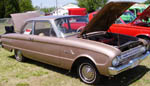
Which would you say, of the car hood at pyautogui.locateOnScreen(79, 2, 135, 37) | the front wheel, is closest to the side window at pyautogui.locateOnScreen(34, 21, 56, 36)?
the car hood at pyautogui.locateOnScreen(79, 2, 135, 37)

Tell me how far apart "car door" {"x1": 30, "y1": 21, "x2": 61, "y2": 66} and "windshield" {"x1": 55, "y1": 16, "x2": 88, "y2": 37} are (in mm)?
223

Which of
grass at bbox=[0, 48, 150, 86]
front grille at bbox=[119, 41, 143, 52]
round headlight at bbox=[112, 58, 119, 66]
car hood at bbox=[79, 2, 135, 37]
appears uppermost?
car hood at bbox=[79, 2, 135, 37]

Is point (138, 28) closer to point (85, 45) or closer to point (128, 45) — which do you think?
point (128, 45)

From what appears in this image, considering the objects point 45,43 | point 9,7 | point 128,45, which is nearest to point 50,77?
point 45,43

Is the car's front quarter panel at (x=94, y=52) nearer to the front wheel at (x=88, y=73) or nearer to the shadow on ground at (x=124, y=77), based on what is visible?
the front wheel at (x=88, y=73)

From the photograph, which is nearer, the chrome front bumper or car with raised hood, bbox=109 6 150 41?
the chrome front bumper

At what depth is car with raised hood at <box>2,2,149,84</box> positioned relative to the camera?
148 inches

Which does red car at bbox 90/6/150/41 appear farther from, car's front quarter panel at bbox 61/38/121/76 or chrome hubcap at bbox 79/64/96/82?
chrome hubcap at bbox 79/64/96/82

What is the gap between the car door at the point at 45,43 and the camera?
15.1 feet

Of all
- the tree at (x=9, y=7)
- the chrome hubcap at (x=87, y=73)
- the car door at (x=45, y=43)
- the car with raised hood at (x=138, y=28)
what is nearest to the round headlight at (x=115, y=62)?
the chrome hubcap at (x=87, y=73)

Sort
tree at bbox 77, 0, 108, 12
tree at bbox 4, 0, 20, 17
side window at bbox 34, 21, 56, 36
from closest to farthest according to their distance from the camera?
1. side window at bbox 34, 21, 56, 36
2. tree at bbox 4, 0, 20, 17
3. tree at bbox 77, 0, 108, 12

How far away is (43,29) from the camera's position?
5.25 meters

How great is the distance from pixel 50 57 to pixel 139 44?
2.21 m

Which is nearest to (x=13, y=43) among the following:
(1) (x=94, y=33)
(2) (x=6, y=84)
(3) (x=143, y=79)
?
(2) (x=6, y=84)
